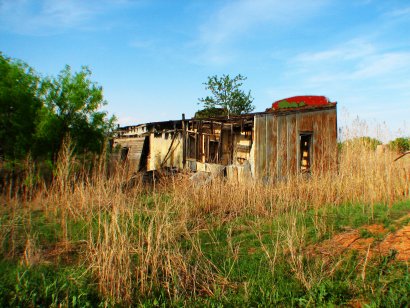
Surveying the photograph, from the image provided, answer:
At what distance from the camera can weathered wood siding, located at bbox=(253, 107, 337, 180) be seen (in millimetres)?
11414

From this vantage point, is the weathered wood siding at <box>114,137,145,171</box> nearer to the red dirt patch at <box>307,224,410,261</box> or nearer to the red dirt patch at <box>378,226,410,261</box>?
the red dirt patch at <box>307,224,410,261</box>

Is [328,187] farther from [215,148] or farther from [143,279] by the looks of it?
[215,148]

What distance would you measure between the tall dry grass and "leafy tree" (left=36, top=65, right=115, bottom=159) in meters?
1.04

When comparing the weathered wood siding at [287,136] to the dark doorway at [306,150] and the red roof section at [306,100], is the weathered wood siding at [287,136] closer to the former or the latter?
the dark doorway at [306,150]

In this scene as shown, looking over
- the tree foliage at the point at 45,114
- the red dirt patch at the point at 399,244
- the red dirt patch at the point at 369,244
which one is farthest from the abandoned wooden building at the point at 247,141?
the red dirt patch at the point at 399,244

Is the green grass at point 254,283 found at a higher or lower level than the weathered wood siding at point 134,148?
lower

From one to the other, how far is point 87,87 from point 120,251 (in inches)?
296

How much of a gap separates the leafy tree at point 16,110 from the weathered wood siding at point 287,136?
23.1 feet

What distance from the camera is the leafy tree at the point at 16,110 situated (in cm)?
847

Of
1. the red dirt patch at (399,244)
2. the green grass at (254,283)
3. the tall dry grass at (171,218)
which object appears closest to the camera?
the green grass at (254,283)

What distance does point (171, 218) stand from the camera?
5.74 metres

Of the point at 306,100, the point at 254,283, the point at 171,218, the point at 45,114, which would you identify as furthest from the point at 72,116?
the point at 306,100

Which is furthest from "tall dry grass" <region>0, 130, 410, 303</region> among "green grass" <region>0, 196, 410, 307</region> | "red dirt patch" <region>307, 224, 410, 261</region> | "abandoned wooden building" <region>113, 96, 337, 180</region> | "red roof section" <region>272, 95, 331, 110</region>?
"red roof section" <region>272, 95, 331, 110</region>

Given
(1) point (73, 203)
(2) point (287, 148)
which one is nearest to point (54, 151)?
(1) point (73, 203)
